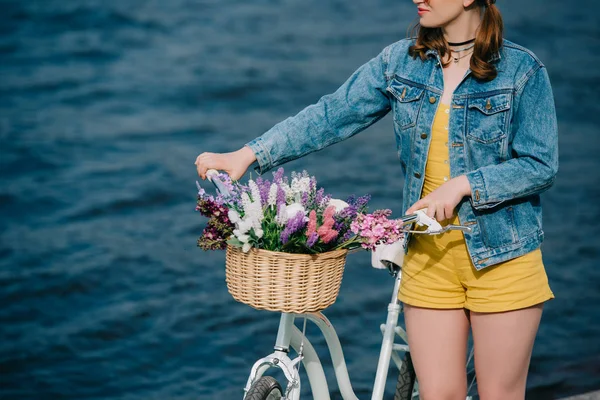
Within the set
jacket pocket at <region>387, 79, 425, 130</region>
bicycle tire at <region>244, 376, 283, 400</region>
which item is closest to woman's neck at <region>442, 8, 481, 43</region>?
jacket pocket at <region>387, 79, 425, 130</region>

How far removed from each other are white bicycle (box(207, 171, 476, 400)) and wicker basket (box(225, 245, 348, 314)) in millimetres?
241

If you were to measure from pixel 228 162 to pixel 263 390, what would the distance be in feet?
2.39

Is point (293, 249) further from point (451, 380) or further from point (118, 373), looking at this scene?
point (118, 373)

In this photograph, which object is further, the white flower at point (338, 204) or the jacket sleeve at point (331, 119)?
the jacket sleeve at point (331, 119)

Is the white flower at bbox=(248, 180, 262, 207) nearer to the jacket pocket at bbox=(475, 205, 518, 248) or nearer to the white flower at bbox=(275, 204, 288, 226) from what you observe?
the white flower at bbox=(275, 204, 288, 226)

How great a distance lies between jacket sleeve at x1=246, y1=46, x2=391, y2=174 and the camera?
128 inches

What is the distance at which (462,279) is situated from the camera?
3219 mm

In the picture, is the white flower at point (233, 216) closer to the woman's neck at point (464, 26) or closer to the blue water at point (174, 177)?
the woman's neck at point (464, 26)

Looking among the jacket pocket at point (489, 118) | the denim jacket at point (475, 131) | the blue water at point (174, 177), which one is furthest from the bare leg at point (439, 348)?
the blue water at point (174, 177)

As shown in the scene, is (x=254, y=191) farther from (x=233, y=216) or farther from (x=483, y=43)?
(x=483, y=43)

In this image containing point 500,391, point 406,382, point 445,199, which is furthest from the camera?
point 406,382

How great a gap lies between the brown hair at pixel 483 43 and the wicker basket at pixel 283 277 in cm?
70

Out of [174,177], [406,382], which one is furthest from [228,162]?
[174,177]

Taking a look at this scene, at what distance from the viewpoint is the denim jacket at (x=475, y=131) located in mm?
2986
